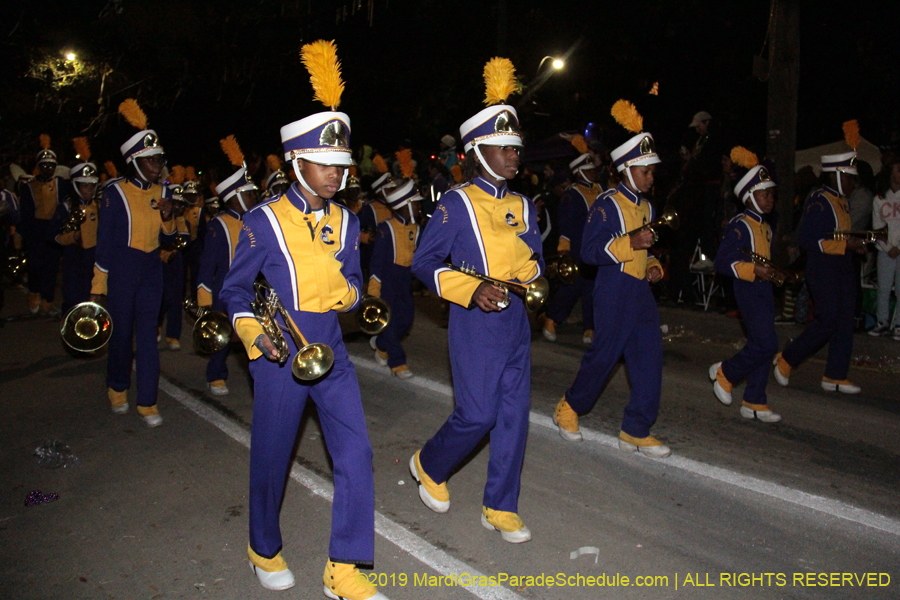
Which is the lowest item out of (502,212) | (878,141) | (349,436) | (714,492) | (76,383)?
(76,383)

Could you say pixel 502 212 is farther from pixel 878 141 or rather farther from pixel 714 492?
pixel 878 141

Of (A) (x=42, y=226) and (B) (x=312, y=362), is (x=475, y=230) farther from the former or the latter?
(A) (x=42, y=226)

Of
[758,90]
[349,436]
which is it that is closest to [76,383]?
[349,436]

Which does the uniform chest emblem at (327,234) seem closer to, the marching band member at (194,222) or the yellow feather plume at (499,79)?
the yellow feather plume at (499,79)

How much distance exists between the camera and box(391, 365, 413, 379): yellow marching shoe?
8219mm

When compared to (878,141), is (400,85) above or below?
above

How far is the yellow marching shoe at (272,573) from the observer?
379 cm

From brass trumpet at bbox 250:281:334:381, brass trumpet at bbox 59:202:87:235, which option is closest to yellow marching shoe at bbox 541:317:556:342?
brass trumpet at bbox 59:202:87:235

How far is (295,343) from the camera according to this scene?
143 inches

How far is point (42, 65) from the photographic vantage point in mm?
21781

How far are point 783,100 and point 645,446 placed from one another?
8.07 metres

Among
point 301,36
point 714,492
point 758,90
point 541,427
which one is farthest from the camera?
point 301,36

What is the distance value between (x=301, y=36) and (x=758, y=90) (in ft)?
46.8

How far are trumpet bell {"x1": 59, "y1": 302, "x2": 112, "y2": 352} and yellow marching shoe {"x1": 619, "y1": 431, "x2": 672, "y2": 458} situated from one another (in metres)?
4.40
